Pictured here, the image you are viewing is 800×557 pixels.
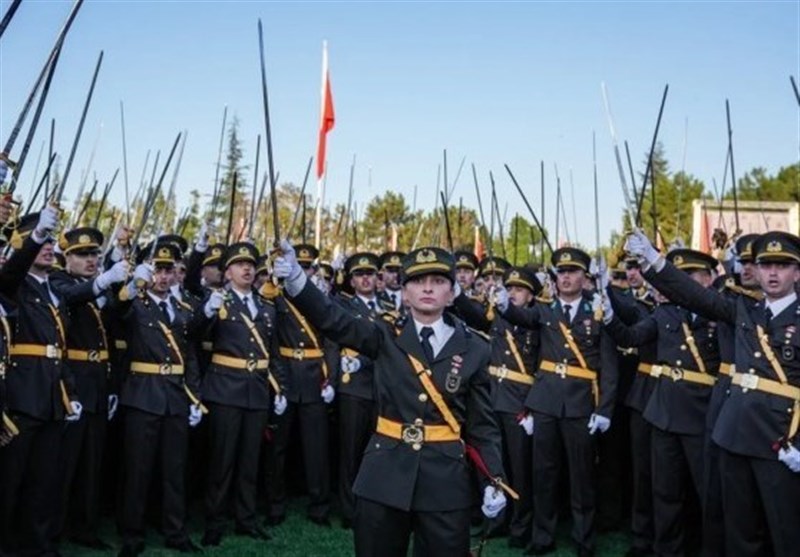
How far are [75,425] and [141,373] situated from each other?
69 cm

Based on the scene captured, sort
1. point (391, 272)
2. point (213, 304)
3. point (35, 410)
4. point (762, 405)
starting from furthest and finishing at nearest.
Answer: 1. point (391, 272)
2. point (213, 304)
3. point (35, 410)
4. point (762, 405)

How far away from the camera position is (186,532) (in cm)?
727

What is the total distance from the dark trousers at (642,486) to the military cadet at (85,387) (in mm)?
4841

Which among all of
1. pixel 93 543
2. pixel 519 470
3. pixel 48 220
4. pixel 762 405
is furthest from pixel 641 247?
pixel 93 543

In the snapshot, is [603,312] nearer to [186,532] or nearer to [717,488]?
[717,488]

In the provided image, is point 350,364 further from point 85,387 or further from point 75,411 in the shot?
point 75,411

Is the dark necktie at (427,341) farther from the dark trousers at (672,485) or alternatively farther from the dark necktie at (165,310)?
the dark necktie at (165,310)

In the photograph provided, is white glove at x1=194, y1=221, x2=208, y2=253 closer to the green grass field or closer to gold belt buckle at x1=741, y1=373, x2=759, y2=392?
the green grass field

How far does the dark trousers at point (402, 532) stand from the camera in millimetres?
4281

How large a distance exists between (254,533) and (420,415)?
12.7 feet

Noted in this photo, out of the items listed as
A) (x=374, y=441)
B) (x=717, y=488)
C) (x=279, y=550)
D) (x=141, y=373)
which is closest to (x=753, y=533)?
(x=717, y=488)

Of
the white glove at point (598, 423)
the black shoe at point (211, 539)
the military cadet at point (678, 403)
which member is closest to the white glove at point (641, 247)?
the military cadet at point (678, 403)

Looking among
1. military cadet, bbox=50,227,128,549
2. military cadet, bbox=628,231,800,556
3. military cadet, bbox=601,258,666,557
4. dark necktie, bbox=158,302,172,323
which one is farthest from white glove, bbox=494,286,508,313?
military cadet, bbox=50,227,128,549

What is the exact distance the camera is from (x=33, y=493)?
20.2 feet
